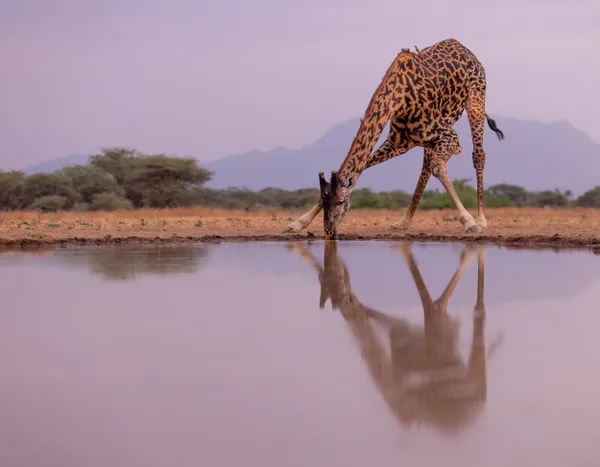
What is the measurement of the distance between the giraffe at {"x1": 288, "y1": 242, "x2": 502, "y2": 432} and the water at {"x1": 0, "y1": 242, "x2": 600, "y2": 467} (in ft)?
0.05

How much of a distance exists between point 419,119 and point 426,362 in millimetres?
8825

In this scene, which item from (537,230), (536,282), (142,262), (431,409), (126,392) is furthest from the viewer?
(537,230)

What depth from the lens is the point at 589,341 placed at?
5.09 m

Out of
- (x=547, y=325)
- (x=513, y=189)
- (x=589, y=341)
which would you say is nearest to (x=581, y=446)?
(x=589, y=341)

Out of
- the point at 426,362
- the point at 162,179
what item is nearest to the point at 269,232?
the point at 426,362

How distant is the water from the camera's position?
3.23m

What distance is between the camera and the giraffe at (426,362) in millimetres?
3676

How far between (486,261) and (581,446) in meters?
6.52

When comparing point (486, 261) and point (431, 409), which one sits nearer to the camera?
point (431, 409)

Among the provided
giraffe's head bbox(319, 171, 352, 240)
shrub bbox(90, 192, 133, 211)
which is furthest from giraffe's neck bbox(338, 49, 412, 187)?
shrub bbox(90, 192, 133, 211)

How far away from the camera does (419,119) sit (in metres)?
13.0

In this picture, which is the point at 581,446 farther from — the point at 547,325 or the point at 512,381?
the point at 547,325

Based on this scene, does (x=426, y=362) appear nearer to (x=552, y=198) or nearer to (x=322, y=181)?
(x=322, y=181)

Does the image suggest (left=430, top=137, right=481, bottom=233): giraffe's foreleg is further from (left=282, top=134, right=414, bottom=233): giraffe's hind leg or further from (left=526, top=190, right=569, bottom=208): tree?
(left=526, top=190, right=569, bottom=208): tree
